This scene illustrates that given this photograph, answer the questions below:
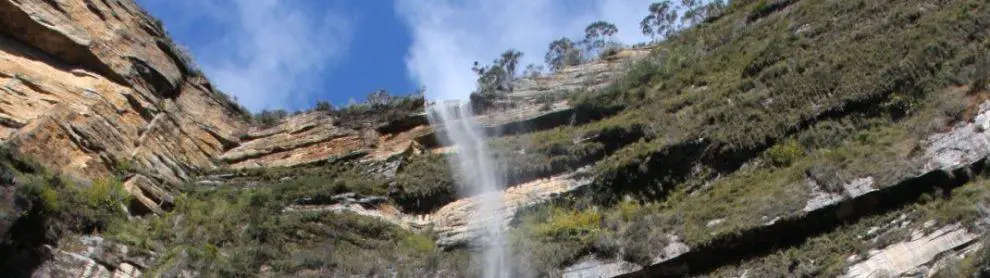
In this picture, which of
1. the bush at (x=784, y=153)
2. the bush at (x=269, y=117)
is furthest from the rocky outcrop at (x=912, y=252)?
the bush at (x=269, y=117)

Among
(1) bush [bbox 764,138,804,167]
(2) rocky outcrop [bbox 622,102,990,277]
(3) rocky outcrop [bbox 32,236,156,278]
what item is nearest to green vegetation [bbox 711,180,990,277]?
(2) rocky outcrop [bbox 622,102,990,277]

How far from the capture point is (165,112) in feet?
81.6

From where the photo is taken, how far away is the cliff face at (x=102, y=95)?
20000 millimetres

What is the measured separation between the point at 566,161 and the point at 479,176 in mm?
2127

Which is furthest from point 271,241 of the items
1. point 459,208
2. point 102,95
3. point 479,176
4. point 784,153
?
point 784,153

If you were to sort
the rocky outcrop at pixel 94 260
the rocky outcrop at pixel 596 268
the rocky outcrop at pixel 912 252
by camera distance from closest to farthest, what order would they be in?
the rocky outcrop at pixel 912 252 → the rocky outcrop at pixel 94 260 → the rocky outcrop at pixel 596 268

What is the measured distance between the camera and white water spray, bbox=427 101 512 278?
18641 millimetres

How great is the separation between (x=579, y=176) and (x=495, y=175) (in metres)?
2.13

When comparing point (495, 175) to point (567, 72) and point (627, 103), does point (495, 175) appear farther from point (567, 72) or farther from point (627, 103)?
point (567, 72)

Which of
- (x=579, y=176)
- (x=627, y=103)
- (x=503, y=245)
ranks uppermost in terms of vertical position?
(x=627, y=103)

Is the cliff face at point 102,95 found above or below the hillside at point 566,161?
above

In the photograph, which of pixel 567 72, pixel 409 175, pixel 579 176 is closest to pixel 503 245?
pixel 579 176

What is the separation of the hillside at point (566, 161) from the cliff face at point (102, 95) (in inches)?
2.3

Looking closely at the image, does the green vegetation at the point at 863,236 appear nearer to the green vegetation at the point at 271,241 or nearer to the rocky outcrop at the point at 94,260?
the green vegetation at the point at 271,241
